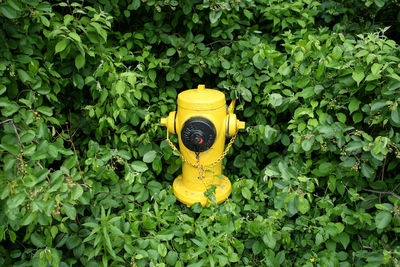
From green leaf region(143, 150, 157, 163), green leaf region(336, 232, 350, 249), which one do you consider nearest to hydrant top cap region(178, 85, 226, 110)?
green leaf region(143, 150, 157, 163)

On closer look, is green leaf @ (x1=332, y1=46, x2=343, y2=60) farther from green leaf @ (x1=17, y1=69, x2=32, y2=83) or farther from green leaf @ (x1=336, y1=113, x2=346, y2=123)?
green leaf @ (x1=17, y1=69, x2=32, y2=83)

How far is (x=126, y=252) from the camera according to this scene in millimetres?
1893

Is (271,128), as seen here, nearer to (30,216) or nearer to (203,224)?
(203,224)

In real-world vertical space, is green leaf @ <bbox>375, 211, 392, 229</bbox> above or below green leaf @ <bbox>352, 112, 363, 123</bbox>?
below

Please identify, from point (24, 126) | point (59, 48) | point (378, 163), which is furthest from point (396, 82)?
point (24, 126)

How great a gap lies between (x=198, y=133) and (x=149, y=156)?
0.45 meters

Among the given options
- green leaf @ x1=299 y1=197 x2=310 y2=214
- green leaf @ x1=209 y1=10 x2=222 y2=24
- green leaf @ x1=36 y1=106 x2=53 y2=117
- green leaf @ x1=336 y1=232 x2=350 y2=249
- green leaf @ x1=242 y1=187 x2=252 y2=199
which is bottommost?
green leaf @ x1=336 y1=232 x2=350 y2=249

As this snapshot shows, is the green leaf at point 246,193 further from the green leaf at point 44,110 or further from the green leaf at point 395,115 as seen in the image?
the green leaf at point 44,110

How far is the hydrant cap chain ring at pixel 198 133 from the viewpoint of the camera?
82.8 inches

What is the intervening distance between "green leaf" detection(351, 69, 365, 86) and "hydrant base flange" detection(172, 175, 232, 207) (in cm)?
110

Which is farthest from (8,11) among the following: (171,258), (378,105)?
(378,105)

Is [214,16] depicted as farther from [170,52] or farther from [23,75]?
[23,75]

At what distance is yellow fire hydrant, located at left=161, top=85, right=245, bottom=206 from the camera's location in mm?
2125

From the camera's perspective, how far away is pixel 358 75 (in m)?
1.88
